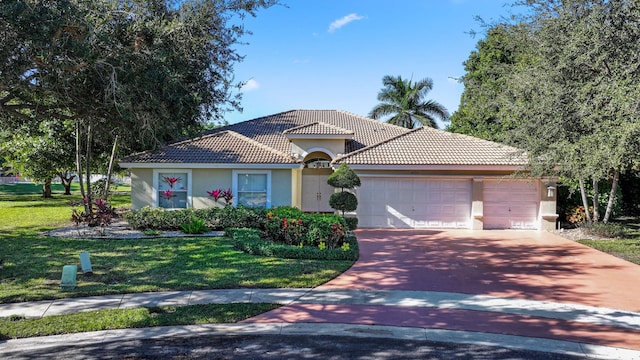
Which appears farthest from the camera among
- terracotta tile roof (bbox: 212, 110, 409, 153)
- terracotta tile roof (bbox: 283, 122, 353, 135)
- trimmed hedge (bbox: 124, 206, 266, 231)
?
terracotta tile roof (bbox: 212, 110, 409, 153)

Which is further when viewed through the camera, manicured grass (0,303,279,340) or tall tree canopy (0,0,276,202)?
tall tree canopy (0,0,276,202)

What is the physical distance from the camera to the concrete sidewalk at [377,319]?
612 cm

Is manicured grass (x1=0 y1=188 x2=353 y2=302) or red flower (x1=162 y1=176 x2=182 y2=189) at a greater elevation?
red flower (x1=162 y1=176 x2=182 y2=189)

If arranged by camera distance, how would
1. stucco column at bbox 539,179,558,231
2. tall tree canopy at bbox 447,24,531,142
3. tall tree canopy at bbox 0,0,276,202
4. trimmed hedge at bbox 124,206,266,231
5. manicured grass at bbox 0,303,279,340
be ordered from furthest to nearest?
stucco column at bbox 539,179,558,231 → trimmed hedge at bbox 124,206,266,231 → tall tree canopy at bbox 447,24,531,142 → tall tree canopy at bbox 0,0,276,202 → manicured grass at bbox 0,303,279,340

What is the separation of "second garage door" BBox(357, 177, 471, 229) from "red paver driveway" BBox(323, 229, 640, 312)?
2195 mm

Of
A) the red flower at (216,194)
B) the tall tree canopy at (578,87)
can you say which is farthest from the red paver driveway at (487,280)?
the red flower at (216,194)

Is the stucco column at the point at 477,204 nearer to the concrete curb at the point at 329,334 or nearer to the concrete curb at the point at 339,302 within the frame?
the concrete curb at the point at 339,302

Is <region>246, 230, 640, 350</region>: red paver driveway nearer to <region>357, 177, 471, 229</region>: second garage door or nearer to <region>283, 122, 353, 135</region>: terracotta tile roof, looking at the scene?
<region>357, 177, 471, 229</region>: second garage door

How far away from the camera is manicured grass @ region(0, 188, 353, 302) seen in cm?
849

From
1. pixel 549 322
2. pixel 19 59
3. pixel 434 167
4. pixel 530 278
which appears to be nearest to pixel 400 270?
pixel 530 278

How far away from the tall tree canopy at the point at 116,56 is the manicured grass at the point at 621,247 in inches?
502

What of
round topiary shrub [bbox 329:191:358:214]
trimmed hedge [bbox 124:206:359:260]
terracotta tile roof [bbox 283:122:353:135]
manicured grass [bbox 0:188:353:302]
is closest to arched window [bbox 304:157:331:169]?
terracotta tile roof [bbox 283:122:353:135]

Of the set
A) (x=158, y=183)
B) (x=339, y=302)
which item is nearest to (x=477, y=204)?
(x=339, y=302)

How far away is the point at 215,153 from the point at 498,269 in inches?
479
